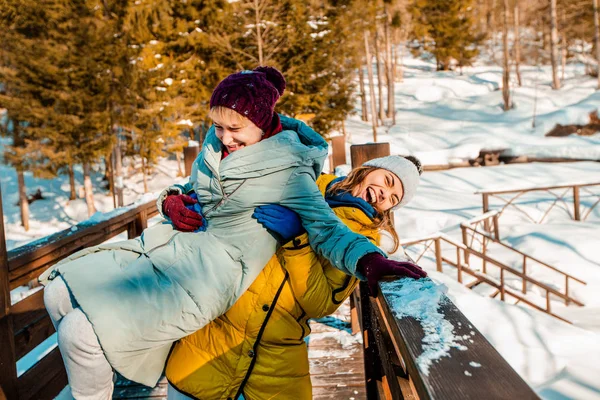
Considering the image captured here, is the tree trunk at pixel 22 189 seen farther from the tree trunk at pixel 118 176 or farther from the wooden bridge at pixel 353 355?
the wooden bridge at pixel 353 355

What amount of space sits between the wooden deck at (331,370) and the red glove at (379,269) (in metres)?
1.33

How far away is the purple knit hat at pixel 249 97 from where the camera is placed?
150cm

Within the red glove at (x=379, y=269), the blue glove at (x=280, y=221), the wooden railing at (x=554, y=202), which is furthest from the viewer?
the wooden railing at (x=554, y=202)

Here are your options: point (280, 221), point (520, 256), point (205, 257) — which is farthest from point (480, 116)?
point (205, 257)

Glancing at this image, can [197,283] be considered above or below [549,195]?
above

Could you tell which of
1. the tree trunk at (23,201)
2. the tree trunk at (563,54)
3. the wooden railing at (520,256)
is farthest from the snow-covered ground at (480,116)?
the tree trunk at (23,201)

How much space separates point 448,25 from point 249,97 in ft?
117

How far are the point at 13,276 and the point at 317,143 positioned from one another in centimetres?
159

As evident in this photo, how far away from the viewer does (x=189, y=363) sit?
152 centimetres

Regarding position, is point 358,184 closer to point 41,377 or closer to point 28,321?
point 28,321

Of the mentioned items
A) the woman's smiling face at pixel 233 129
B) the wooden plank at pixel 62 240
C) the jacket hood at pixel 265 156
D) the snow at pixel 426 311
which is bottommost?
the wooden plank at pixel 62 240

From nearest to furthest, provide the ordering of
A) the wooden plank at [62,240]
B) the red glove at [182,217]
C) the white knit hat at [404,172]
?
1. the red glove at [182,217]
2. the white knit hat at [404,172]
3. the wooden plank at [62,240]

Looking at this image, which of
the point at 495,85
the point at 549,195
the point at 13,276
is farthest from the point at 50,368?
the point at 495,85

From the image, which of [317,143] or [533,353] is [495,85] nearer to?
[533,353]
